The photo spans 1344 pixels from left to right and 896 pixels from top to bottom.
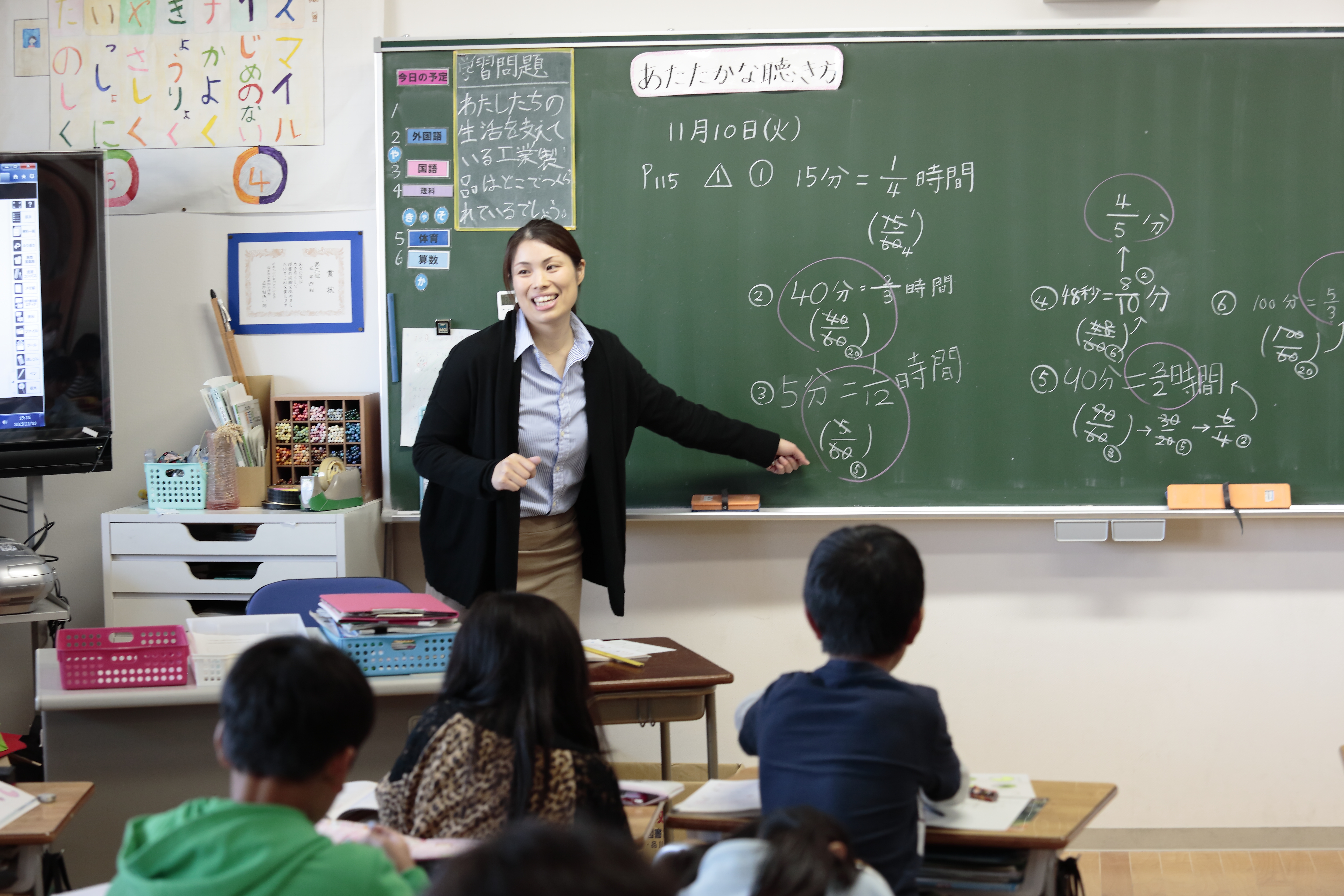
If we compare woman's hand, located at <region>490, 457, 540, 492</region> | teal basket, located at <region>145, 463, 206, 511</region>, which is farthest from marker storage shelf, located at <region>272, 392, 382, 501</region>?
woman's hand, located at <region>490, 457, 540, 492</region>

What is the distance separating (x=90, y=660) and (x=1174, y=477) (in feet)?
9.82

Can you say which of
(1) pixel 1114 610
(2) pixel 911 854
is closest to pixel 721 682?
(2) pixel 911 854

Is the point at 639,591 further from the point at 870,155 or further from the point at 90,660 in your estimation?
the point at 90,660

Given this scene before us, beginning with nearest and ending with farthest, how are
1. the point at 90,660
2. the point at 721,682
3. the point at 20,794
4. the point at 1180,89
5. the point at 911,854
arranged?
the point at 911,854, the point at 20,794, the point at 90,660, the point at 721,682, the point at 1180,89

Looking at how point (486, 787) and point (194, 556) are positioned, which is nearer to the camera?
point (486, 787)

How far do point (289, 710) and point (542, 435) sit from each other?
184cm

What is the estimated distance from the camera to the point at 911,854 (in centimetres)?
165

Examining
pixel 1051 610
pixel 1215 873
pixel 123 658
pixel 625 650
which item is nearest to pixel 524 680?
pixel 123 658

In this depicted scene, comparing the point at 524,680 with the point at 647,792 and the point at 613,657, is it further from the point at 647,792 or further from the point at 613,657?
the point at 613,657

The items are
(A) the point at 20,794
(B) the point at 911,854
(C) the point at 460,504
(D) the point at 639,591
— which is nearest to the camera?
(B) the point at 911,854

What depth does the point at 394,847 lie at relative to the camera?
4.68 feet

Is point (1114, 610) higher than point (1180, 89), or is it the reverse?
point (1180, 89)

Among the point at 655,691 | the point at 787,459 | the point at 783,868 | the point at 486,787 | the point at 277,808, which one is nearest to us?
the point at 783,868

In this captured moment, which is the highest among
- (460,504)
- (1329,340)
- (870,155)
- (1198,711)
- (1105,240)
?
(870,155)
